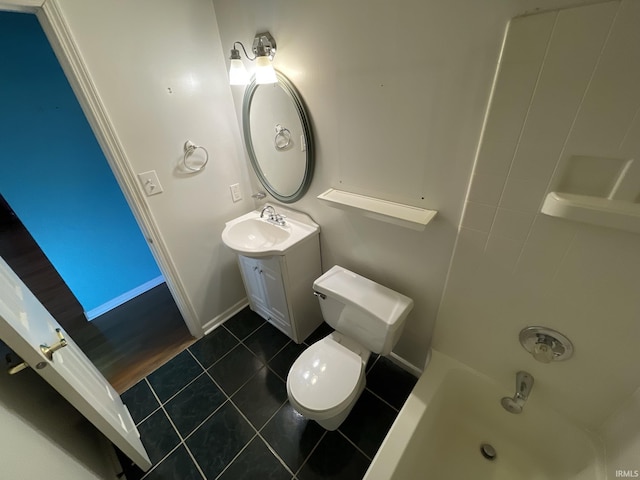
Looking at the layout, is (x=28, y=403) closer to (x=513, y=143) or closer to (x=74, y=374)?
(x=74, y=374)

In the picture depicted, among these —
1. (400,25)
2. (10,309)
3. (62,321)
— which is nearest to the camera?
(10,309)

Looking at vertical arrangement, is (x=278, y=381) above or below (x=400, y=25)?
below

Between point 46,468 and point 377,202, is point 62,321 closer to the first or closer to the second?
point 46,468

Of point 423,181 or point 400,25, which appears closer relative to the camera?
point 400,25

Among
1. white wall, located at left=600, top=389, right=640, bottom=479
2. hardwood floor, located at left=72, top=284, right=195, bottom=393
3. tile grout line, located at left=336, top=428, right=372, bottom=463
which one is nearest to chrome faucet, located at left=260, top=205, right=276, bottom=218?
hardwood floor, located at left=72, top=284, right=195, bottom=393

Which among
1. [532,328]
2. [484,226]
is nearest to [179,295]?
[484,226]

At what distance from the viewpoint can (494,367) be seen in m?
1.17

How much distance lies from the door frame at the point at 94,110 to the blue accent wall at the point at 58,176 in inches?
5.8

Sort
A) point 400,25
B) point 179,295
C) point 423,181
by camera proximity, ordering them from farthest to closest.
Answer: point 179,295 < point 423,181 < point 400,25

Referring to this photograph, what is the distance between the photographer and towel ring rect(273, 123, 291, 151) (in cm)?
146

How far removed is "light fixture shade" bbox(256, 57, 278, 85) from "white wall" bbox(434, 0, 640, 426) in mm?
962

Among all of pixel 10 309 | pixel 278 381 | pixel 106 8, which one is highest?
pixel 106 8

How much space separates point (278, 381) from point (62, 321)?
1942 mm

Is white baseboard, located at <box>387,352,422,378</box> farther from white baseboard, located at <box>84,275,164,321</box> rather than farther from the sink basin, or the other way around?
white baseboard, located at <box>84,275,164,321</box>
